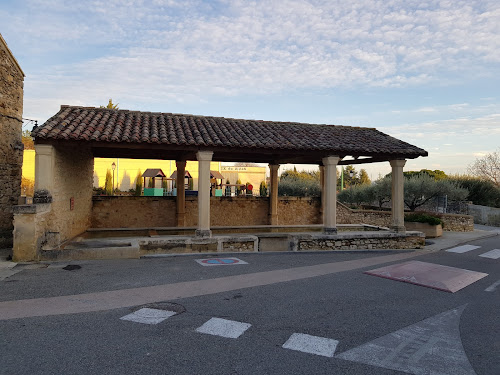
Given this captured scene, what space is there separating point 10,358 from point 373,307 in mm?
5184

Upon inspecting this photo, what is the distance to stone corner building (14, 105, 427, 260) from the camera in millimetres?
9508

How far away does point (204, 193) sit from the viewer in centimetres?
1124

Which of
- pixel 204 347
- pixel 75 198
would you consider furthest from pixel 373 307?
pixel 75 198

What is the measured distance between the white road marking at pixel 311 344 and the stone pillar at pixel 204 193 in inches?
264

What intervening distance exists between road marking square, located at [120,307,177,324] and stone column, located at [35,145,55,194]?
18.8 ft

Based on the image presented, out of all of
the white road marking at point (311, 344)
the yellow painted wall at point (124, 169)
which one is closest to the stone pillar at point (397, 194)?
the white road marking at point (311, 344)

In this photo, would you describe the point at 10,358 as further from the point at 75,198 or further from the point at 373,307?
the point at 75,198

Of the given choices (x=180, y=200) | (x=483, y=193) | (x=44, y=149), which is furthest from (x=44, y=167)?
(x=483, y=193)

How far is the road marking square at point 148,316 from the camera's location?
515 cm

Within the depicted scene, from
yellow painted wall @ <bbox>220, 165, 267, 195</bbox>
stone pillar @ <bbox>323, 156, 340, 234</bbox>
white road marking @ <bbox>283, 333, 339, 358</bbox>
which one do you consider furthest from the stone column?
yellow painted wall @ <bbox>220, 165, 267, 195</bbox>

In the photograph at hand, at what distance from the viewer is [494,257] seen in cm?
1220

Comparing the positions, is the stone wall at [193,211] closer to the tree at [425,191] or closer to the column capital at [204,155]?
the column capital at [204,155]

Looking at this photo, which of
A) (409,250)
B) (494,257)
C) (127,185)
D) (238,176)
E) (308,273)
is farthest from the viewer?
(238,176)

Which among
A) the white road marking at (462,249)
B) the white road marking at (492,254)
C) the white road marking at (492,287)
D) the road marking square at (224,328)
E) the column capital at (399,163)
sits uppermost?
the column capital at (399,163)
